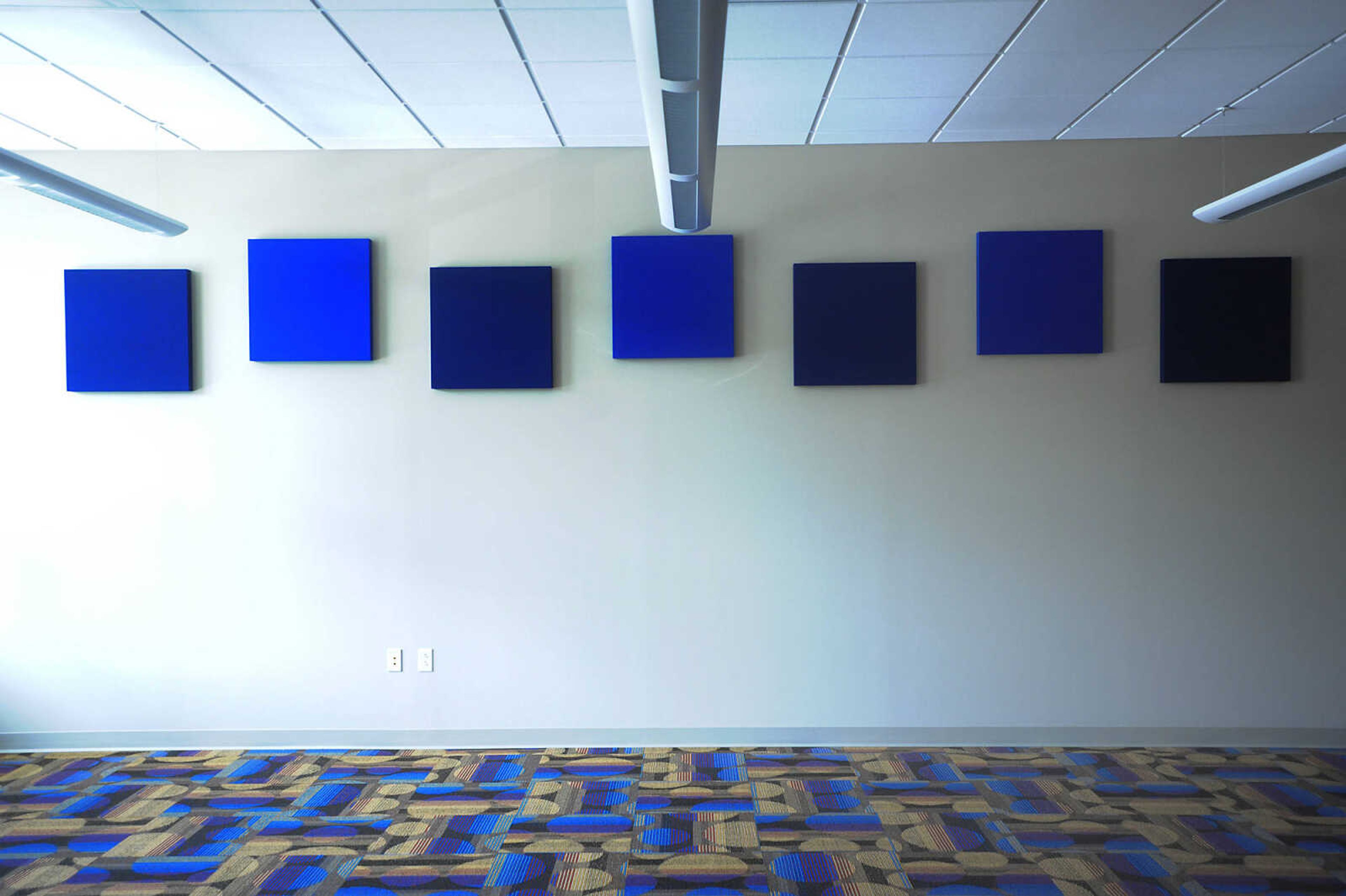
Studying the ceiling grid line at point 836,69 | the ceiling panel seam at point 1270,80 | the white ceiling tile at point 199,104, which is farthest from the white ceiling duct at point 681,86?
the ceiling panel seam at point 1270,80

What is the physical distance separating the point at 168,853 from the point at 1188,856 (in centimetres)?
358

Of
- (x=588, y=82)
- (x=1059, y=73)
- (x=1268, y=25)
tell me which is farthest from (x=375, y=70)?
(x=1268, y=25)

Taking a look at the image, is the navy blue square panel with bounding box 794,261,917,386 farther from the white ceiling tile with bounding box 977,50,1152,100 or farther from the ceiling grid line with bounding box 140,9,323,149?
the ceiling grid line with bounding box 140,9,323,149

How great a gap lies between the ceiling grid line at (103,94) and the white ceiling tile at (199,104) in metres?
0.02

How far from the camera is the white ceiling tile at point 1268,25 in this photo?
2846 mm

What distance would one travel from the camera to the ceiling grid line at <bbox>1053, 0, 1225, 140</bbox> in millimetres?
2896

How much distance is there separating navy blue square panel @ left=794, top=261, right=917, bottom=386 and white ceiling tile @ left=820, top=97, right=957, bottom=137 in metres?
0.60

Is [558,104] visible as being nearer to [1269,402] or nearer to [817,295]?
[817,295]

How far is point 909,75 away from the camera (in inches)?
134

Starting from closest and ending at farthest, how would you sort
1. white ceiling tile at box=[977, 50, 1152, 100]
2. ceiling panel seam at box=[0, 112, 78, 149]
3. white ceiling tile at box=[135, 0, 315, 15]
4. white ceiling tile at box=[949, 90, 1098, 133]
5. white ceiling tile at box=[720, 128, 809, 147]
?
white ceiling tile at box=[135, 0, 315, 15]
white ceiling tile at box=[977, 50, 1152, 100]
white ceiling tile at box=[949, 90, 1098, 133]
ceiling panel seam at box=[0, 112, 78, 149]
white ceiling tile at box=[720, 128, 809, 147]

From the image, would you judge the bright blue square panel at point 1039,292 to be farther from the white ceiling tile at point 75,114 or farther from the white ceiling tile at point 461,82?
the white ceiling tile at point 75,114

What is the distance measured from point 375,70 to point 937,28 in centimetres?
203

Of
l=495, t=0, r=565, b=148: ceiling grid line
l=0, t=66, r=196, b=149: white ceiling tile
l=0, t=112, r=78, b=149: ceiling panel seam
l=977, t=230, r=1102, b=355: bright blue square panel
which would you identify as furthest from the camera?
l=977, t=230, r=1102, b=355: bright blue square panel

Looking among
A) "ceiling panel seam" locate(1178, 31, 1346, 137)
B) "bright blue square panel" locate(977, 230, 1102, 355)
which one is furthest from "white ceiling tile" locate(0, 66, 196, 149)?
"ceiling panel seam" locate(1178, 31, 1346, 137)
